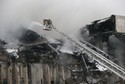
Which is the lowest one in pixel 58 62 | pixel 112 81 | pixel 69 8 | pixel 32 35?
pixel 112 81

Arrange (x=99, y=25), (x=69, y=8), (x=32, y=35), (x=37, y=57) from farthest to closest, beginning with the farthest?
1. (x=69, y=8)
2. (x=99, y=25)
3. (x=32, y=35)
4. (x=37, y=57)

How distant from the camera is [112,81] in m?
18.2

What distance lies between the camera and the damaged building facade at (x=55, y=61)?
15.8m

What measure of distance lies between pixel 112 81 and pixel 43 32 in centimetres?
490

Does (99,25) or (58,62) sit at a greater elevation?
(99,25)

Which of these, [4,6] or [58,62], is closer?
[58,62]

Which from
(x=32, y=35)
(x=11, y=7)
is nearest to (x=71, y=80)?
(x=32, y=35)

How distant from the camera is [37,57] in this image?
16938 millimetres

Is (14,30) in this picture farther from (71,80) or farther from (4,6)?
Answer: (71,80)

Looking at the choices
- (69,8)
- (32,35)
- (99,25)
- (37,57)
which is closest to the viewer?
(37,57)


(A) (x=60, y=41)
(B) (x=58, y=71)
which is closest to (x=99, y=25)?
(A) (x=60, y=41)

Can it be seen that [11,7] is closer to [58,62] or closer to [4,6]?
Answer: [4,6]

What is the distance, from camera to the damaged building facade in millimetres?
15789

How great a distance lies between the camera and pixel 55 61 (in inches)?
688
